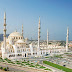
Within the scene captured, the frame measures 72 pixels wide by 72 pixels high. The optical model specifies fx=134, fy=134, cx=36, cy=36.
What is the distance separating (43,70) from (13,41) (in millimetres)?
15632

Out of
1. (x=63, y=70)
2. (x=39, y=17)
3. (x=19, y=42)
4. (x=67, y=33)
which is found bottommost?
(x=63, y=70)

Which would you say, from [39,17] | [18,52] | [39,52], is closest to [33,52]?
[39,52]

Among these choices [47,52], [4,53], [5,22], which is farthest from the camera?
[47,52]

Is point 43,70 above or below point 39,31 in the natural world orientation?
below

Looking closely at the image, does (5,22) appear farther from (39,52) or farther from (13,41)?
(39,52)

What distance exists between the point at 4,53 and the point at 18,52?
8.98 feet

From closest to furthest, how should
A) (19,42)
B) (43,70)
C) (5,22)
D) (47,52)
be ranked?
(43,70) < (5,22) < (19,42) < (47,52)

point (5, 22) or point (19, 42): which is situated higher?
point (5, 22)

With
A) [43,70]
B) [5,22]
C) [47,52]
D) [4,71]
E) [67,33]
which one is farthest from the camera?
[67,33]

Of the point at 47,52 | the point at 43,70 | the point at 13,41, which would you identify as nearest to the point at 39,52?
the point at 47,52

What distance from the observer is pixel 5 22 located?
26031mm

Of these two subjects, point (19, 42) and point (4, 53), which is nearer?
point (4, 53)

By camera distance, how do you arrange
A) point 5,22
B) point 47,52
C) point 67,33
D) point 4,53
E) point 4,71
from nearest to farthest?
point 4,71 < point 4,53 < point 5,22 < point 47,52 < point 67,33

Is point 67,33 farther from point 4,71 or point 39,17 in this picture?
point 4,71
